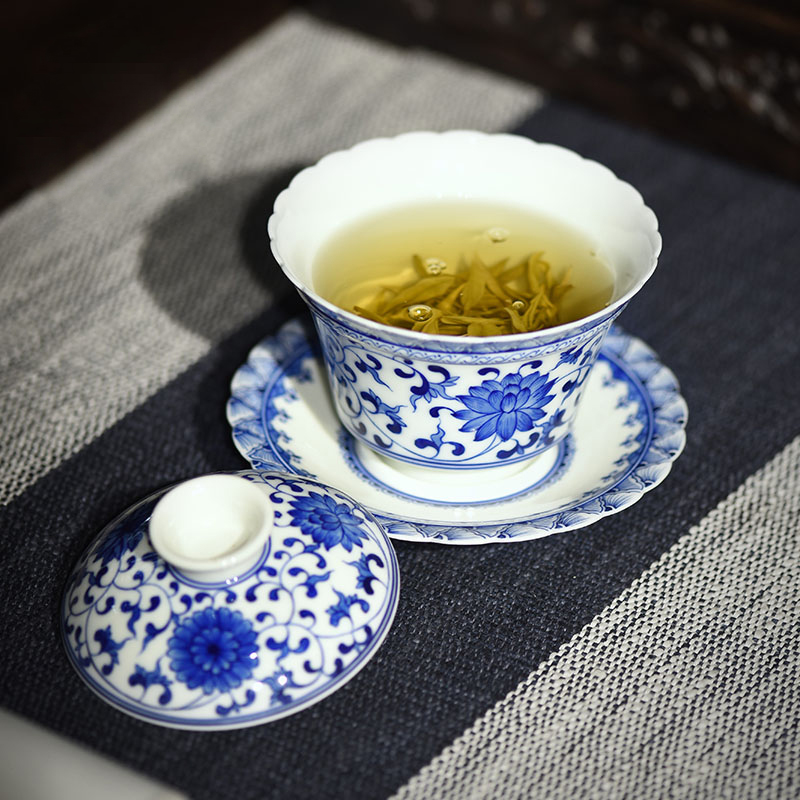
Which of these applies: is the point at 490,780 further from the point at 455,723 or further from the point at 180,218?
the point at 180,218

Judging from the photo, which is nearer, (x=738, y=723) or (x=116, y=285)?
(x=738, y=723)

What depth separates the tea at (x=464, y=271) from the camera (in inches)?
28.1

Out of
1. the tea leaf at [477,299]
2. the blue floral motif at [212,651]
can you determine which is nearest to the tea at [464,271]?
the tea leaf at [477,299]

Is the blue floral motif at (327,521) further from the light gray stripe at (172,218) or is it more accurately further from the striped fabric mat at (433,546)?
the light gray stripe at (172,218)

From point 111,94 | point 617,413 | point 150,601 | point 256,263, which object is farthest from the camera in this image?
point 111,94

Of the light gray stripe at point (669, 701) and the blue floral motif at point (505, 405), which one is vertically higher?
the blue floral motif at point (505, 405)

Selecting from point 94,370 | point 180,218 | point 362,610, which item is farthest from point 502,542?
point 180,218

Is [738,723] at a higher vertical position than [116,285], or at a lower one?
lower

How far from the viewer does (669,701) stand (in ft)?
2.07

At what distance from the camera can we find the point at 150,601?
0.59 meters

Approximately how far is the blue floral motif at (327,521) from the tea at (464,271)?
13cm

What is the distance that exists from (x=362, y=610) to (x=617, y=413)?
273 mm

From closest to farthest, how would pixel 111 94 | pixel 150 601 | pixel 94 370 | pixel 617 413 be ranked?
1. pixel 150 601
2. pixel 617 413
3. pixel 94 370
4. pixel 111 94

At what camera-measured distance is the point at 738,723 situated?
2.03 ft
